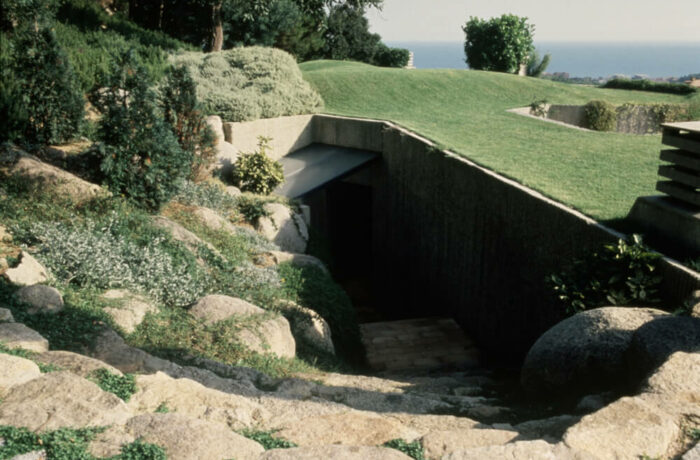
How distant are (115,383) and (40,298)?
79.4 inches

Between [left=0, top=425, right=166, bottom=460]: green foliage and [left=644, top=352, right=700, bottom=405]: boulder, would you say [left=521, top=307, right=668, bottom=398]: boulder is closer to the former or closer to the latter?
[left=644, top=352, right=700, bottom=405]: boulder

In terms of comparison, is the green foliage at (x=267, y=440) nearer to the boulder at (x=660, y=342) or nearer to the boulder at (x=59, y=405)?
the boulder at (x=59, y=405)

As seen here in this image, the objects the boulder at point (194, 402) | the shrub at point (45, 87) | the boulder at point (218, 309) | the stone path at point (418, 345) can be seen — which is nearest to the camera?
the boulder at point (194, 402)

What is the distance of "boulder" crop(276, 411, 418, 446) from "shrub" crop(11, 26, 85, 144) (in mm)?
7976

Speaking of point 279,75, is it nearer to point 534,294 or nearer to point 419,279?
point 419,279

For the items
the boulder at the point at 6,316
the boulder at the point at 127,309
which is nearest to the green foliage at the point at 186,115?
the boulder at the point at 127,309

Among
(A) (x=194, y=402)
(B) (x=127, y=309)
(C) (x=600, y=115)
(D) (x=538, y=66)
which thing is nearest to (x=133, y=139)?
(B) (x=127, y=309)

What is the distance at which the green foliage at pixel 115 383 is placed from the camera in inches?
145

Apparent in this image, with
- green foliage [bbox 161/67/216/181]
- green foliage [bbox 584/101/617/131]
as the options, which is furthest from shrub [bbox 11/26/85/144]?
green foliage [bbox 584/101/617/131]

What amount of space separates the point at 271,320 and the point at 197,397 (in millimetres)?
2711

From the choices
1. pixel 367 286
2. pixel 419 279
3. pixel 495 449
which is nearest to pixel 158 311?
pixel 495 449

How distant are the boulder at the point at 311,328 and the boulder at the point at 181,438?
408 centimetres

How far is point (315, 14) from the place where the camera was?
22719 millimetres

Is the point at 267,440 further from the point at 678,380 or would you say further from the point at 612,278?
the point at 612,278
